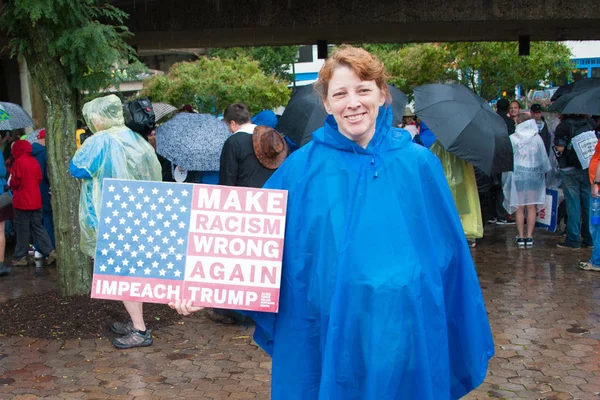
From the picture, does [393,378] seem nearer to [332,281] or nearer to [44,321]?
[332,281]

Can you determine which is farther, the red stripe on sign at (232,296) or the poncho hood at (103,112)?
the poncho hood at (103,112)

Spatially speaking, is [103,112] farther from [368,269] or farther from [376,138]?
[368,269]

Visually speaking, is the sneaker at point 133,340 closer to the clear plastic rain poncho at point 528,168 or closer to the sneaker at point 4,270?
the sneaker at point 4,270

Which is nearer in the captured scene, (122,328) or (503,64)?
(122,328)

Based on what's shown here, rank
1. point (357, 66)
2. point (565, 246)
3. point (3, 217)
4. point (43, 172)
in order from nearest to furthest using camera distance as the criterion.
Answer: point (357, 66) → point (3, 217) → point (43, 172) → point (565, 246)

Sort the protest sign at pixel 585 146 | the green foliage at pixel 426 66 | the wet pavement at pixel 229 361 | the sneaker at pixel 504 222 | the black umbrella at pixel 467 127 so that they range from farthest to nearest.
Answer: the green foliage at pixel 426 66 < the sneaker at pixel 504 222 < the protest sign at pixel 585 146 < the black umbrella at pixel 467 127 < the wet pavement at pixel 229 361

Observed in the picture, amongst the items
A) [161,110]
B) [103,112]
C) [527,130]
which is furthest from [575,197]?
[103,112]

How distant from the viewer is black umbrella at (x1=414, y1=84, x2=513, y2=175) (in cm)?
855

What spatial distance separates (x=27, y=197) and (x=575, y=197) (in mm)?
6981

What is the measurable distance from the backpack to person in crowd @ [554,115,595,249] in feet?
18.8

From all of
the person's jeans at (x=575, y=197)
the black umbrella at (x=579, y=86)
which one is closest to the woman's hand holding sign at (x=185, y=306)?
the person's jeans at (x=575, y=197)

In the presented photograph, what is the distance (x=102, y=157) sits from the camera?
5.91 m

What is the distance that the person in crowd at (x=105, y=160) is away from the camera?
5.91 metres

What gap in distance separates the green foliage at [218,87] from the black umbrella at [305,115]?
62.2ft
